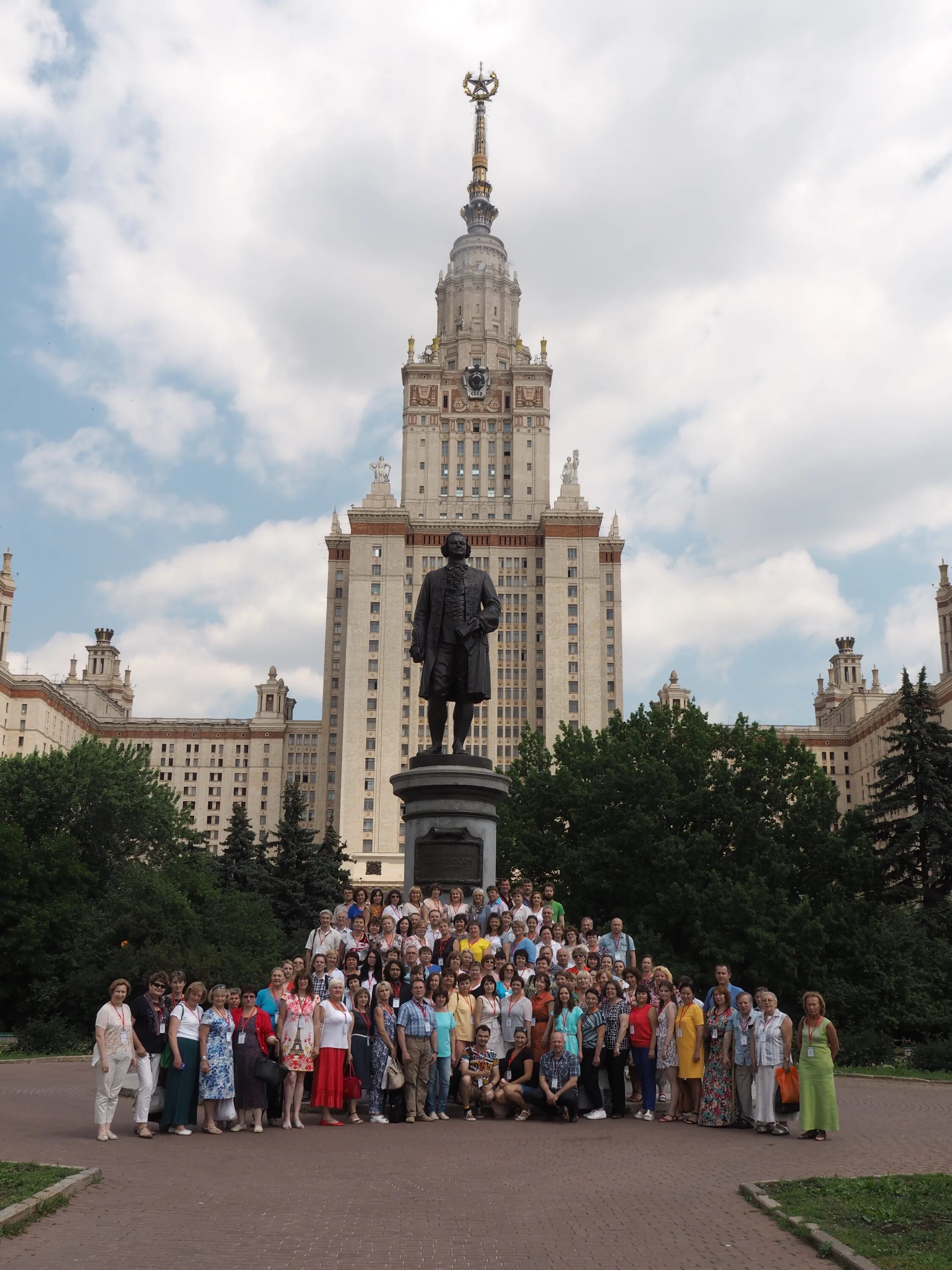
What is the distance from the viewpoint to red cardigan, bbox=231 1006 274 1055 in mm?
13469

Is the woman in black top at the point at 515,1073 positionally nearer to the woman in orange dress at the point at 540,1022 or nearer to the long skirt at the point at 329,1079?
the woman in orange dress at the point at 540,1022

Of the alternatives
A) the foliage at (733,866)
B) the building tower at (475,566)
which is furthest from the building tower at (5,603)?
the foliage at (733,866)

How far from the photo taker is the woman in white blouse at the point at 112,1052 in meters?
12.8

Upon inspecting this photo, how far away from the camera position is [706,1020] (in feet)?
47.5

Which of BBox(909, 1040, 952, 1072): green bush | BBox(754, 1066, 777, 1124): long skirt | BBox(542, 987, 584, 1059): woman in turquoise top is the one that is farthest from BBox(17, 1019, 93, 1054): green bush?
BBox(909, 1040, 952, 1072): green bush

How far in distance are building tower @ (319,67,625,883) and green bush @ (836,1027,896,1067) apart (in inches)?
3403

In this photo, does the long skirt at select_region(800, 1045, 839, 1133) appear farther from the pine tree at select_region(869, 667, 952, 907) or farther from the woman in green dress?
the pine tree at select_region(869, 667, 952, 907)

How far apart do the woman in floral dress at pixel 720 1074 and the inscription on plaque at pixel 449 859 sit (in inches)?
225

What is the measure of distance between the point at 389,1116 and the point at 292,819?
1959 inches

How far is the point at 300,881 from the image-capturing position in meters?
59.8

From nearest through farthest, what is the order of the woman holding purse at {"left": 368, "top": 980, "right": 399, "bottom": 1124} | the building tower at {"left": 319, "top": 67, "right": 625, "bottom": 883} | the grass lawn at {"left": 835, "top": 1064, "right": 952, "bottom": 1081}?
the woman holding purse at {"left": 368, "top": 980, "right": 399, "bottom": 1124} < the grass lawn at {"left": 835, "top": 1064, "right": 952, "bottom": 1081} < the building tower at {"left": 319, "top": 67, "right": 625, "bottom": 883}

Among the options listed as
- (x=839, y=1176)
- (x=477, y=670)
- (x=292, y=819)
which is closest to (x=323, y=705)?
(x=292, y=819)

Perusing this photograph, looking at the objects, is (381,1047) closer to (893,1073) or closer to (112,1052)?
(112,1052)

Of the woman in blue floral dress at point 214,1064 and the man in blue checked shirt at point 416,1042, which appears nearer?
the woman in blue floral dress at point 214,1064
